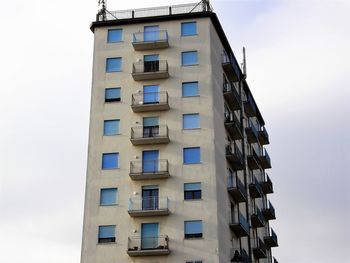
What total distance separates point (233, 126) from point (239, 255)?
12.9 meters

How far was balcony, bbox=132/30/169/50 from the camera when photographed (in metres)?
72.9

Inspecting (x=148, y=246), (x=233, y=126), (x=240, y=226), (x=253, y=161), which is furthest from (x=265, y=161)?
(x=148, y=246)

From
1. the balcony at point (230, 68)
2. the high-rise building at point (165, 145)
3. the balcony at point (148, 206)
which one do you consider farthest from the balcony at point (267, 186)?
the balcony at point (148, 206)

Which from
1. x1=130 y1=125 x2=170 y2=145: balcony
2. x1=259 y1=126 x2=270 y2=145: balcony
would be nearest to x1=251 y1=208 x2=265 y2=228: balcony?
x1=259 y1=126 x2=270 y2=145: balcony

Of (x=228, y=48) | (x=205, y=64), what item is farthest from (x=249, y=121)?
(x=205, y=64)

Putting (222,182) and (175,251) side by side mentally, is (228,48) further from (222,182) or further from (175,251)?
(175,251)

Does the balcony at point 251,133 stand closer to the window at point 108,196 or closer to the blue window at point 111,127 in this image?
the blue window at point 111,127

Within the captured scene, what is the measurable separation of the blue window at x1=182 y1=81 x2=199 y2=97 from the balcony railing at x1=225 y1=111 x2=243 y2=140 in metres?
5.02

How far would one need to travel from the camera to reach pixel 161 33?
73688 millimetres

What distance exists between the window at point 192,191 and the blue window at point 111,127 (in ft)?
28.8

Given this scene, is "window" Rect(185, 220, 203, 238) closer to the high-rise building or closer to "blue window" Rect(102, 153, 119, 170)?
the high-rise building

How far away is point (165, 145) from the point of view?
227 ft

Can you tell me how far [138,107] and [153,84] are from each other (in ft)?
9.95

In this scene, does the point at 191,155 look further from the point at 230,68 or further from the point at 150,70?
the point at 230,68
